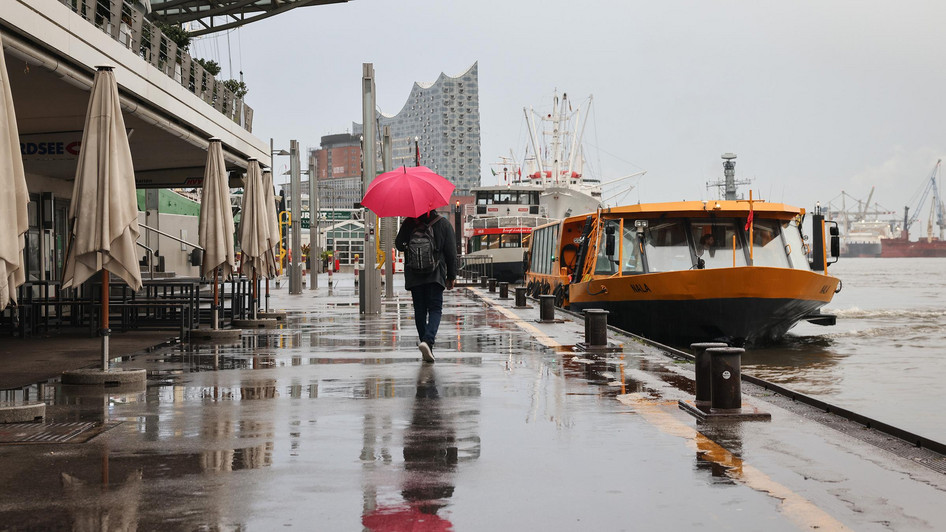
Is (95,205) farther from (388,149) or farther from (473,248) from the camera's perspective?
(473,248)

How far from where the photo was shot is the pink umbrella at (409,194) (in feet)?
41.1

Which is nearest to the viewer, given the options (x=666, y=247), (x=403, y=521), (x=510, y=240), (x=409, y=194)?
(x=403, y=521)

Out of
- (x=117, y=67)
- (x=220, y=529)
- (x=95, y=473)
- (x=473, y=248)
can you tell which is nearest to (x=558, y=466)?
(x=220, y=529)

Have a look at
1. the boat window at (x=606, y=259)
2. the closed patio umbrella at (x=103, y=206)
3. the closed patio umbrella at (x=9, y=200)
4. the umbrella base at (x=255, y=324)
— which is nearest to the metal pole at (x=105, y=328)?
the closed patio umbrella at (x=103, y=206)

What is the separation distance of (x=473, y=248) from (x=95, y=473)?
59.3 metres

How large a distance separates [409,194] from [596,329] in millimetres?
3151

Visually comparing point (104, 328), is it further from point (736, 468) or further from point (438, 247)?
point (736, 468)

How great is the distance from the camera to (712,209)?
1981cm

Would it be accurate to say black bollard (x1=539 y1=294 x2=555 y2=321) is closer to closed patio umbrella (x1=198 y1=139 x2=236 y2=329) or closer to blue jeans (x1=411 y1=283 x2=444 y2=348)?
closed patio umbrella (x1=198 y1=139 x2=236 y2=329)

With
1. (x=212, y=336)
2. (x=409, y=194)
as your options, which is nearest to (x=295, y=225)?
(x=212, y=336)

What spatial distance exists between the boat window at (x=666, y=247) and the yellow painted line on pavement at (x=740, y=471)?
452 inches

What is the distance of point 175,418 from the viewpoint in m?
8.11

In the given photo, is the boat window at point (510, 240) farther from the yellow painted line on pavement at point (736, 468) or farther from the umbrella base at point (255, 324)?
the yellow painted line on pavement at point (736, 468)

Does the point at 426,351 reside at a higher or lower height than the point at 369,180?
lower
